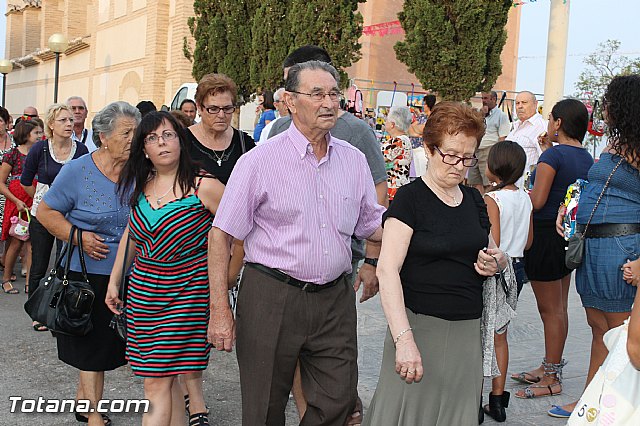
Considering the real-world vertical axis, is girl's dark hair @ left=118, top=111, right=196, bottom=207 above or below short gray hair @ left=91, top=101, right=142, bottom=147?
below

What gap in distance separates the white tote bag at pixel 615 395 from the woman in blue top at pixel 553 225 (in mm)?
2945

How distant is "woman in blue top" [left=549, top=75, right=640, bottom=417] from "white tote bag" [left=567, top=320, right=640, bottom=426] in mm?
1844

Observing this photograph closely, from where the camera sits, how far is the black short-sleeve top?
3.80 metres

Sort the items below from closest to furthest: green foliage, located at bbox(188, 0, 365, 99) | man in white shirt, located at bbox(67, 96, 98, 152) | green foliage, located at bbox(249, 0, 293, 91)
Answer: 1. man in white shirt, located at bbox(67, 96, 98, 152)
2. green foliage, located at bbox(188, 0, 365, 99)
3. green foliage, located at bbox(249, 0, 293, 91)

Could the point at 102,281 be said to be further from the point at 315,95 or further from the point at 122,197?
the point at 315,95

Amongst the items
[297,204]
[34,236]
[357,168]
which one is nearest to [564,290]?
[357,168]

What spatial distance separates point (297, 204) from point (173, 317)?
100 cm

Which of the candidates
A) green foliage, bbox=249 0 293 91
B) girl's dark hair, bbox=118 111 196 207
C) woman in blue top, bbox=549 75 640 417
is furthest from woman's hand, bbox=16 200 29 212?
green foliage, bbox=249 0 293 91

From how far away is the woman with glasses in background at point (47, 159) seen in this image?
8039 millimetres

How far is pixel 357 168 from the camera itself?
4.29 m

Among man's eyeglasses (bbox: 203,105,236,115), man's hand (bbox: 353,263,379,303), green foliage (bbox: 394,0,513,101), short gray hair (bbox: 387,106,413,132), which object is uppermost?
green foliage (bbox: 394,0,513,101)

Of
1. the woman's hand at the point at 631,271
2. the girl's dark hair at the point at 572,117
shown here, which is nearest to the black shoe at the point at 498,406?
the woman's hand at the point at 631,271

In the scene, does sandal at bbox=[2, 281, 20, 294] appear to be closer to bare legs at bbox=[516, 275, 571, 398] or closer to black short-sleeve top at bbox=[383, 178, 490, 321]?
bare legs at bbox=[516, 275, 571, 398]

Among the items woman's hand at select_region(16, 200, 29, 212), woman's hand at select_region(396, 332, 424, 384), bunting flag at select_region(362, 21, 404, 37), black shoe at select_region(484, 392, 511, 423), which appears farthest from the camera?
bunting flag at select_region(362, 21, 404, 37)
